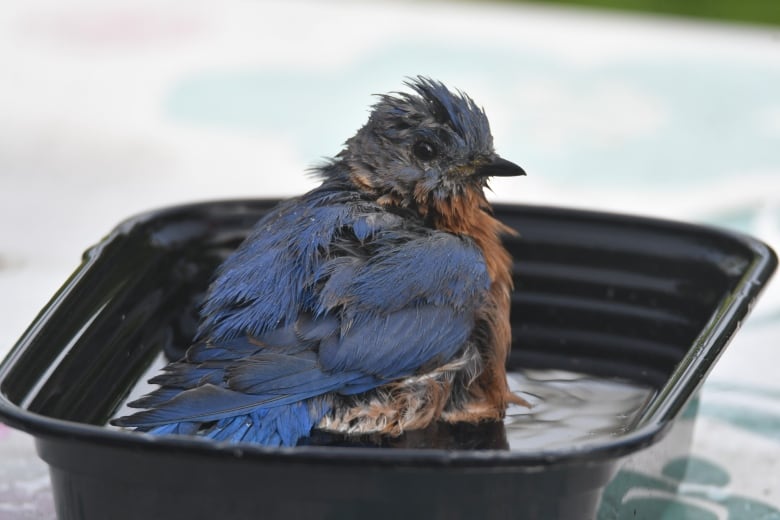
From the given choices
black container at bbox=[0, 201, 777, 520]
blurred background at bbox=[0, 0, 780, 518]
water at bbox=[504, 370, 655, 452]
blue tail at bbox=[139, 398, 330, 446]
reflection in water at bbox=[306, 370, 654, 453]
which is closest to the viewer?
black container at bbox=[0, 201, 777, 520]

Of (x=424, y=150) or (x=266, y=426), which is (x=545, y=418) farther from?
(x=266, y=426)

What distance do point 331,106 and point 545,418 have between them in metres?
3.27

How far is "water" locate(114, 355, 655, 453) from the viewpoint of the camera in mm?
3164

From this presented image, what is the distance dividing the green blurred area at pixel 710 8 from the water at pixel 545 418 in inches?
250

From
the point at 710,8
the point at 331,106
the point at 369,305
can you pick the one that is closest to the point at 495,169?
the point at 369,305

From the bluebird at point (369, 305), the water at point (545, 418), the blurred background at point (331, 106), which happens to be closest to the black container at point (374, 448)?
the water at point (545, 418)

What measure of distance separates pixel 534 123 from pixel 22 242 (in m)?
2.44

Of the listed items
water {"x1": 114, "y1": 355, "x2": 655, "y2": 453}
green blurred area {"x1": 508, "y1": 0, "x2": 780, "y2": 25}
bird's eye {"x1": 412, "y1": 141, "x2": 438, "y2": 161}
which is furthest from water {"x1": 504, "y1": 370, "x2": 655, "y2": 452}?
green blurred area {"x1": 508, "y1": 0, "x2": 780, "y2": 25}

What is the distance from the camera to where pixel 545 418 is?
3.49m

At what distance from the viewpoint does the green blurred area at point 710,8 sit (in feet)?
31.7

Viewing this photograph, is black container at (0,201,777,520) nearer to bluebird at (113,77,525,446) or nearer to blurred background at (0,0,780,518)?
bluebird at (113,77,525,446)

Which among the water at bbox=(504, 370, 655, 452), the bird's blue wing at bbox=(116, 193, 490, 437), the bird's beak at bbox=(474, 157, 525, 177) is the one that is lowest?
the water at bbox=(504, 370, 655, 452)

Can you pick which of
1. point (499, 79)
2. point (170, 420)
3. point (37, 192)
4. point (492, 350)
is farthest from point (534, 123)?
point (170, 420)

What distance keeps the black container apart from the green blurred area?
19.8 ft
